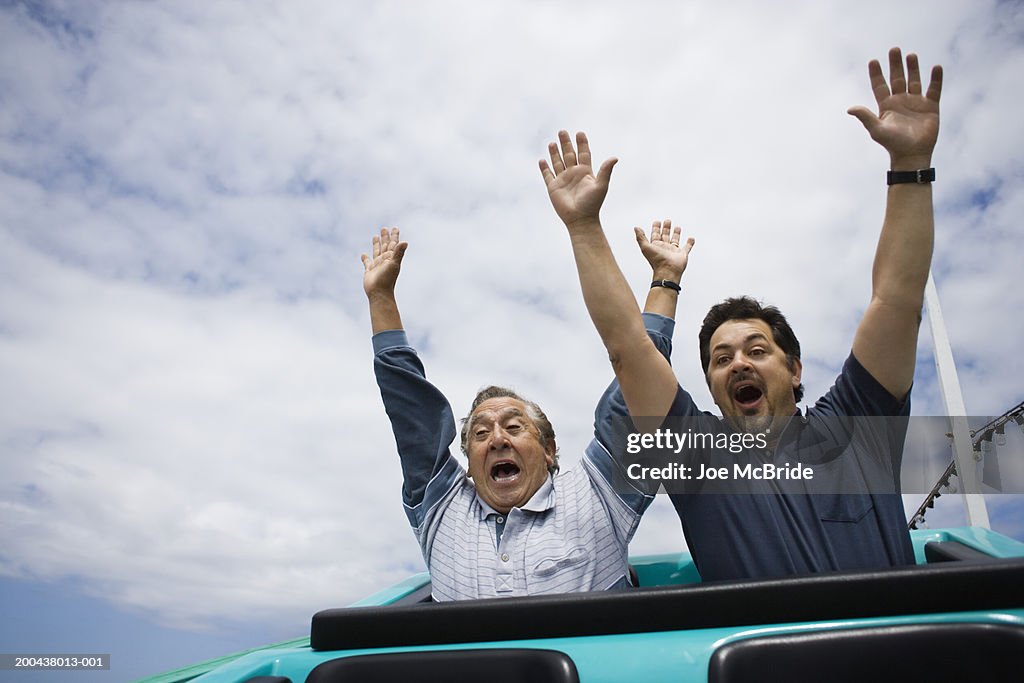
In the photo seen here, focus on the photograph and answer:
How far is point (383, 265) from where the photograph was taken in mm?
2006

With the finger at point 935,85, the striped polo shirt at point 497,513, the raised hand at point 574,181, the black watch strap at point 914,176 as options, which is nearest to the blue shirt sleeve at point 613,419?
the striped polo shirt at point 497,513

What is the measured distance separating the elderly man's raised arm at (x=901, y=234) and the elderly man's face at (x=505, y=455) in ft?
2.76

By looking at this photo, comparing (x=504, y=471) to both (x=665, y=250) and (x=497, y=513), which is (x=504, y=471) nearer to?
(x=497, y=513)

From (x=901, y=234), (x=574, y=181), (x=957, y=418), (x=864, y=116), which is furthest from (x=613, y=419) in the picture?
(x=957, y=418)

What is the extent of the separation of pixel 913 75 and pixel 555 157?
0.73 m

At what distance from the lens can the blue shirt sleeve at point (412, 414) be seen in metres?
1.83

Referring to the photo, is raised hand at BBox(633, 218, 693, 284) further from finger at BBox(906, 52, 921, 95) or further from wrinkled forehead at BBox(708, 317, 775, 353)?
finger at BBox(906, 52, 921, 95)

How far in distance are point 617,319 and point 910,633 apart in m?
0.67

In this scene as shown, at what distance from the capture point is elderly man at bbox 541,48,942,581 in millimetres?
1242

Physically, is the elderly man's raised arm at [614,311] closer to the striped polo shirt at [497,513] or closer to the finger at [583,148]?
the finger at [583,148]

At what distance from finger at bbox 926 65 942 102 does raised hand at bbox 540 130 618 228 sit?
0.63m

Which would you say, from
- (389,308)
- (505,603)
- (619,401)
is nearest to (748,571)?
(505,603)

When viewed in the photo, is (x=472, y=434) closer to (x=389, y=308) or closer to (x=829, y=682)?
(x=389, y=308)

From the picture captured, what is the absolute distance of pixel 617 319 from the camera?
4.29 ft
